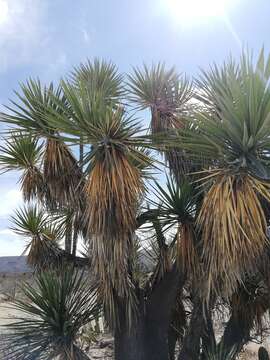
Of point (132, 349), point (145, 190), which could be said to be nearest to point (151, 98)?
point (145, 190)

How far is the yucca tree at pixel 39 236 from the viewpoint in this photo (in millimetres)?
5438

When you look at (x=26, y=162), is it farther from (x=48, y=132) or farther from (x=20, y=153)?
(x=48, y=132)

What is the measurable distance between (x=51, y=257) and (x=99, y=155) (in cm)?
207

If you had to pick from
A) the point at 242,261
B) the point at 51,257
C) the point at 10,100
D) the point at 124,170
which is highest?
the point at 10,100

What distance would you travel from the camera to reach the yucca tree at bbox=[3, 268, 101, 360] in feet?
13.9

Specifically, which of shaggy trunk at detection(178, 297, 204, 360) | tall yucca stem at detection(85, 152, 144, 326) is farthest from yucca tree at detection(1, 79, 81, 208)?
shaggy trunk at detection(178, 297, 204, 360)

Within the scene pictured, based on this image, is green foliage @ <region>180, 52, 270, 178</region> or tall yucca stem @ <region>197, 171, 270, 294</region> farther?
green foliage @ <region>180, 52, 270, 178</region>

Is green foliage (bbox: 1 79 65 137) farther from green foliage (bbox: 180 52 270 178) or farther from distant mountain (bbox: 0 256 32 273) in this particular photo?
distant mountain (bbox: 0 256 32 273)

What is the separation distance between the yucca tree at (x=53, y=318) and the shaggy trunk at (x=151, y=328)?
47 centimetres

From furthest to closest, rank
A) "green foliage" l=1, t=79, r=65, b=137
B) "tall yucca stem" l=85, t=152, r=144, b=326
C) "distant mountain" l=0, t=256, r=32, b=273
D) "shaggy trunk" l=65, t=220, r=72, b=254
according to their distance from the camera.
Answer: "distant mountain" l=0, t=256, r=32, b=273, "shaggy trunk" l=65, t=220, r=72, b=254, "green foliage" l=1, t=79, r=65, b=137, "tall yucca stem" l=85, t=152, r=144, b=326

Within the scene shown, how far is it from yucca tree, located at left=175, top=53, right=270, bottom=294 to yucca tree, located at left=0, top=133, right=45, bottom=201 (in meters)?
2.27

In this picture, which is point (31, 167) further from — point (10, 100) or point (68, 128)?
point (68, 128)

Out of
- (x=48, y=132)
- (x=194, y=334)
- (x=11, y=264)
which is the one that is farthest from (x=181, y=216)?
(x=11, y=264)

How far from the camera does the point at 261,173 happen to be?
11.8 feet
